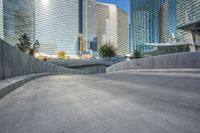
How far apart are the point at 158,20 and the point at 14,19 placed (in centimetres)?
12050

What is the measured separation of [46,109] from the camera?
11.0 feet

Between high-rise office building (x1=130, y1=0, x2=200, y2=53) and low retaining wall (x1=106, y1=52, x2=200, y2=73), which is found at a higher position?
high-rise office building (x1=130, y1=0, x2=200, y2=53)

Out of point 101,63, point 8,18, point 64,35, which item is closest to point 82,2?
point 64,35

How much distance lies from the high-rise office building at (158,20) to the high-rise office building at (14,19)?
97.6 m

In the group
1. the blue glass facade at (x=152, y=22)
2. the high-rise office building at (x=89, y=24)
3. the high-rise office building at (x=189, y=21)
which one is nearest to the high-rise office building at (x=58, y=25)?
the high-rise office building at (x=89, y=24)

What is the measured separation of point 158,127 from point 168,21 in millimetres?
120715

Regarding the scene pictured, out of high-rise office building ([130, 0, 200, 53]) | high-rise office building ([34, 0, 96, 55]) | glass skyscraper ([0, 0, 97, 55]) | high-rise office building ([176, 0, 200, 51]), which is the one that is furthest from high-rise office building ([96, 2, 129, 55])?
high-rise office building ([176, 0, 200, 51])

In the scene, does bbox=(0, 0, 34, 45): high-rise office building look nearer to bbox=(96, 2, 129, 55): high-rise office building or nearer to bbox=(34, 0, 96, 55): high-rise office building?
bbox=(34, 0, 96, 55): high-rise office building

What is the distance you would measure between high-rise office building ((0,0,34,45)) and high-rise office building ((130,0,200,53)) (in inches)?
3842

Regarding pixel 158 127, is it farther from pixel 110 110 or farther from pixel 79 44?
pixel 79 44

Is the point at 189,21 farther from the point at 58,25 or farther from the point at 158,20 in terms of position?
the point at 58,25

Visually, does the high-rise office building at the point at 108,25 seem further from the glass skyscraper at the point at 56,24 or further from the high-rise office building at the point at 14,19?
the high-rise office building at the point at 14,19

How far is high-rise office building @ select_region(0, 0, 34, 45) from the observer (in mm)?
94719

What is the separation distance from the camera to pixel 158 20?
12156cm
